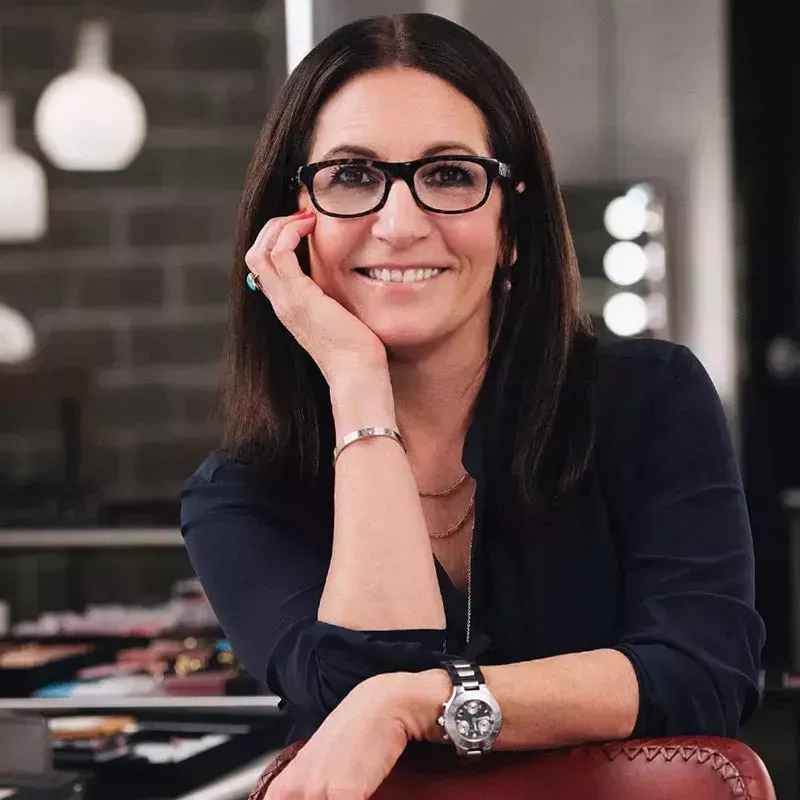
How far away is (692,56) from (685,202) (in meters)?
0.35

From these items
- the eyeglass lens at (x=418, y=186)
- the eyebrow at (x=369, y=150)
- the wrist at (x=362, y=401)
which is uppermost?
the eyebrow at (x=369, y=150)

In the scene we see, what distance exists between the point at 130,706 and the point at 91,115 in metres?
2.31

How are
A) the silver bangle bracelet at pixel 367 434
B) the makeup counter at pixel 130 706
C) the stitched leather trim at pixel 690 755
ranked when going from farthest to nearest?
the makeup counter at pixel 130 706 < the silver bangle bracelet at pixel 367 434 < the stitched leather trim at pixel 690 755

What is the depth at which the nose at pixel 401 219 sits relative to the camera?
142 cm

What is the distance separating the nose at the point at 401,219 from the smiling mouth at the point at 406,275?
0.03 meters

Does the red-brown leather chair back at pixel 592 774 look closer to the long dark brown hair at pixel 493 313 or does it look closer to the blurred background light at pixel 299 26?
the long dark brown hair at pixel 493 313

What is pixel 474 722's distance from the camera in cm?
112

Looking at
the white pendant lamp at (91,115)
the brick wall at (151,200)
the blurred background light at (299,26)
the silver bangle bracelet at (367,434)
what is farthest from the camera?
the brick wall at (151,200)

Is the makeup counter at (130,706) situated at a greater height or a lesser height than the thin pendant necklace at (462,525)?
lesser

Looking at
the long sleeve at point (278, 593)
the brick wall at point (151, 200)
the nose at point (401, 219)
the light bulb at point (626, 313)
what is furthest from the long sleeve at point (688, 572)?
the brick wall at point (151, 200)

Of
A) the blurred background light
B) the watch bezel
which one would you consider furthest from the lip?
the blurred background light

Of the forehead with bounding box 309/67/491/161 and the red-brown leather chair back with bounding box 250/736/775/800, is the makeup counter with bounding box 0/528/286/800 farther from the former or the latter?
the forehead with bounding box 309/67/491/161

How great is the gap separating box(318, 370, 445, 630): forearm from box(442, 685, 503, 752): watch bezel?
164 mm

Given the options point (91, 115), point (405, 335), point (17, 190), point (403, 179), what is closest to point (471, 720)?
point (405, 335)
